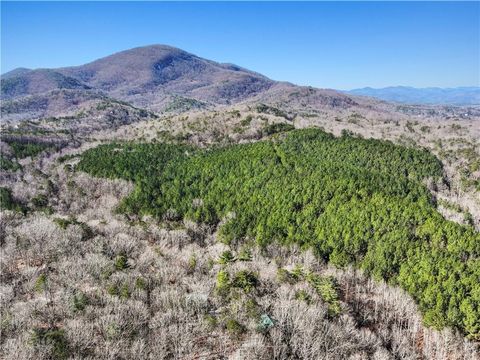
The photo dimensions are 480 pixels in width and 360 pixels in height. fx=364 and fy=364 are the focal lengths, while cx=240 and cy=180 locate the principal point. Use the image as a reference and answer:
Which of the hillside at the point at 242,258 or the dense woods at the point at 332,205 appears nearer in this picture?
the hillside at the point at 242,258

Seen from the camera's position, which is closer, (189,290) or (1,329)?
(1,329)

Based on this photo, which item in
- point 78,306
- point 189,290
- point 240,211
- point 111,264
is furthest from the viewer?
point 240,211

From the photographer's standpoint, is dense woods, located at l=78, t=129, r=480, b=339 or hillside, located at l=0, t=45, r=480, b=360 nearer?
hillside, located at l=0, t=45, r=480, b=360

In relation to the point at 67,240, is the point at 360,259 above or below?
below

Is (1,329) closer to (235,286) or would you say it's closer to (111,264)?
(111,264)

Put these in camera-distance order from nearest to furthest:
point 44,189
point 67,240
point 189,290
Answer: point 189,290 → point 67,240 → point 44,189

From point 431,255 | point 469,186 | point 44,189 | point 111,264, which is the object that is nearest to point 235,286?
point 111,264
